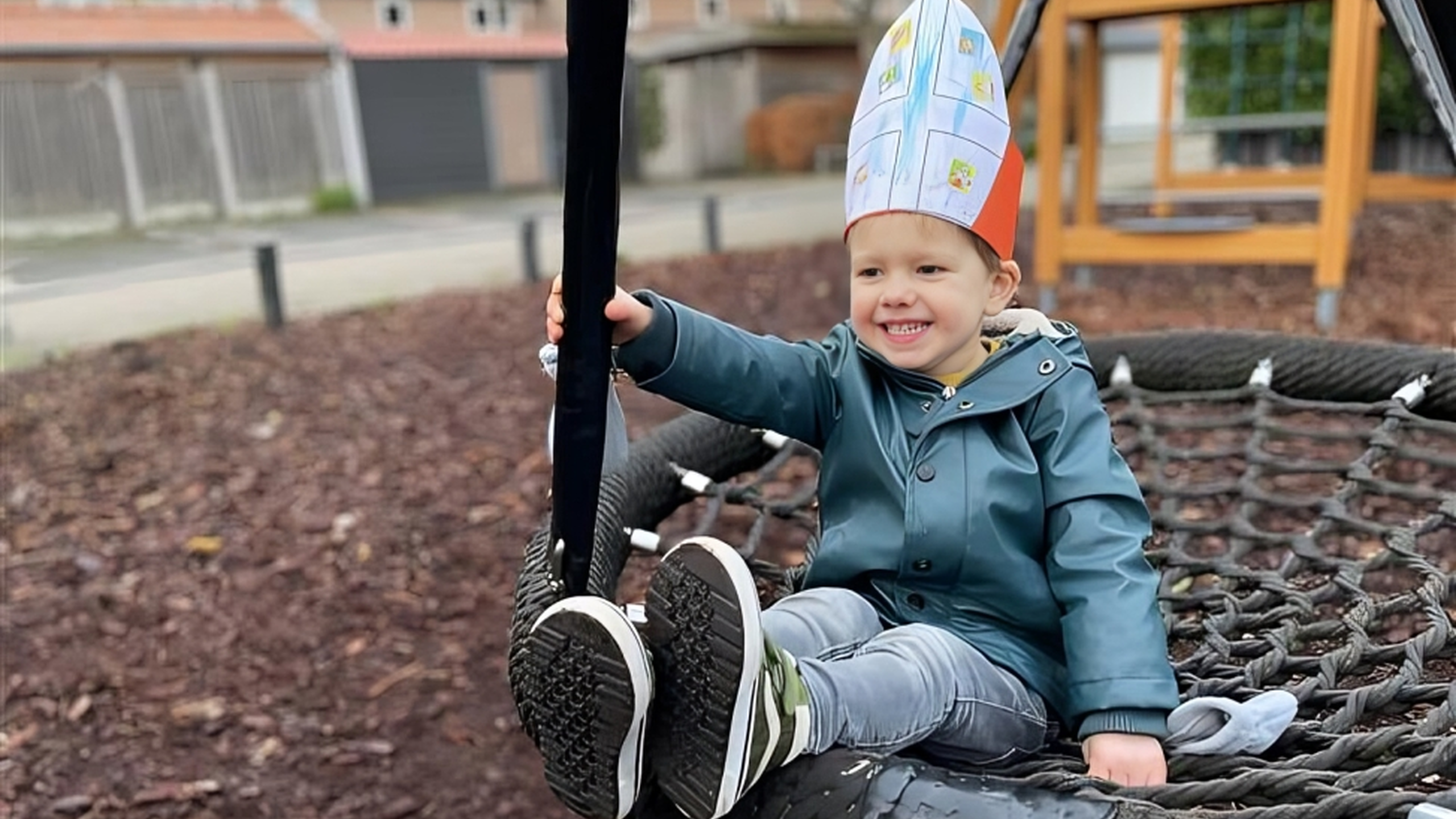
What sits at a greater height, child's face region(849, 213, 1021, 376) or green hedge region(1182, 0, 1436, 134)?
green hedge region(1182, 0, 1436, 134)

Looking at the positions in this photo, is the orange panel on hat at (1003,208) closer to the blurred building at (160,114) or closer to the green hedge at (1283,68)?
the blurred building at (160,114)

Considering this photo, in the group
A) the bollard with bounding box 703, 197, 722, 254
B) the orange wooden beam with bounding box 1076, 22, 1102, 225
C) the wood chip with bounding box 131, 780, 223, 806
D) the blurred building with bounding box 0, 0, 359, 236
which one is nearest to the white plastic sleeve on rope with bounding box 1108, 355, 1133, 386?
the wood chip with bounding box 131, 780, 223, 806

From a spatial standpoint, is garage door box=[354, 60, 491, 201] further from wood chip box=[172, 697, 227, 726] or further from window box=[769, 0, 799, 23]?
wood chip box=[172, 697, 227, 726]

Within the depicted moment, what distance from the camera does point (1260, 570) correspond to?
1.51m

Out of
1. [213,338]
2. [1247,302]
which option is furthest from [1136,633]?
[213,338]

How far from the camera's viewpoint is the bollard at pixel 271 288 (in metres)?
4.50

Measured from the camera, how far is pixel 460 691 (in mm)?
2141

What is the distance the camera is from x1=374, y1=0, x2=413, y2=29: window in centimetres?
1089

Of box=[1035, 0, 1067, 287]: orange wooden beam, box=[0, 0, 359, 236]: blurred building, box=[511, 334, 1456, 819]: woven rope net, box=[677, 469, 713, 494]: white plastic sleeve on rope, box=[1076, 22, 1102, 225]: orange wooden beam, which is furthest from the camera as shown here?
box=[0, 0, 359, 236]: blurred building

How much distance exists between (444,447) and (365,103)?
7.67 metres

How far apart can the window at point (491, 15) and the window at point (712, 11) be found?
10.2 feet

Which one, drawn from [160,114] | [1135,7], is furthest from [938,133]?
[160,114]

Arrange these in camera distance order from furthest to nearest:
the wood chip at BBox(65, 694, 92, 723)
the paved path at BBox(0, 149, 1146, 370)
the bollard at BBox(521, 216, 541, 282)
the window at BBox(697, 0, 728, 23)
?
1. the window at BBox(697, 0, 728, 23)
2. the bollard at BBox(521, 216, 541, 282)
3. the paved path at BBox(0, 149, 1146, 370)
4. the wood chip at BBox(65, 694, 92, 723)

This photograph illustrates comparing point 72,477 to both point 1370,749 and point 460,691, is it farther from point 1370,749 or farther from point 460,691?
point 1370,749
